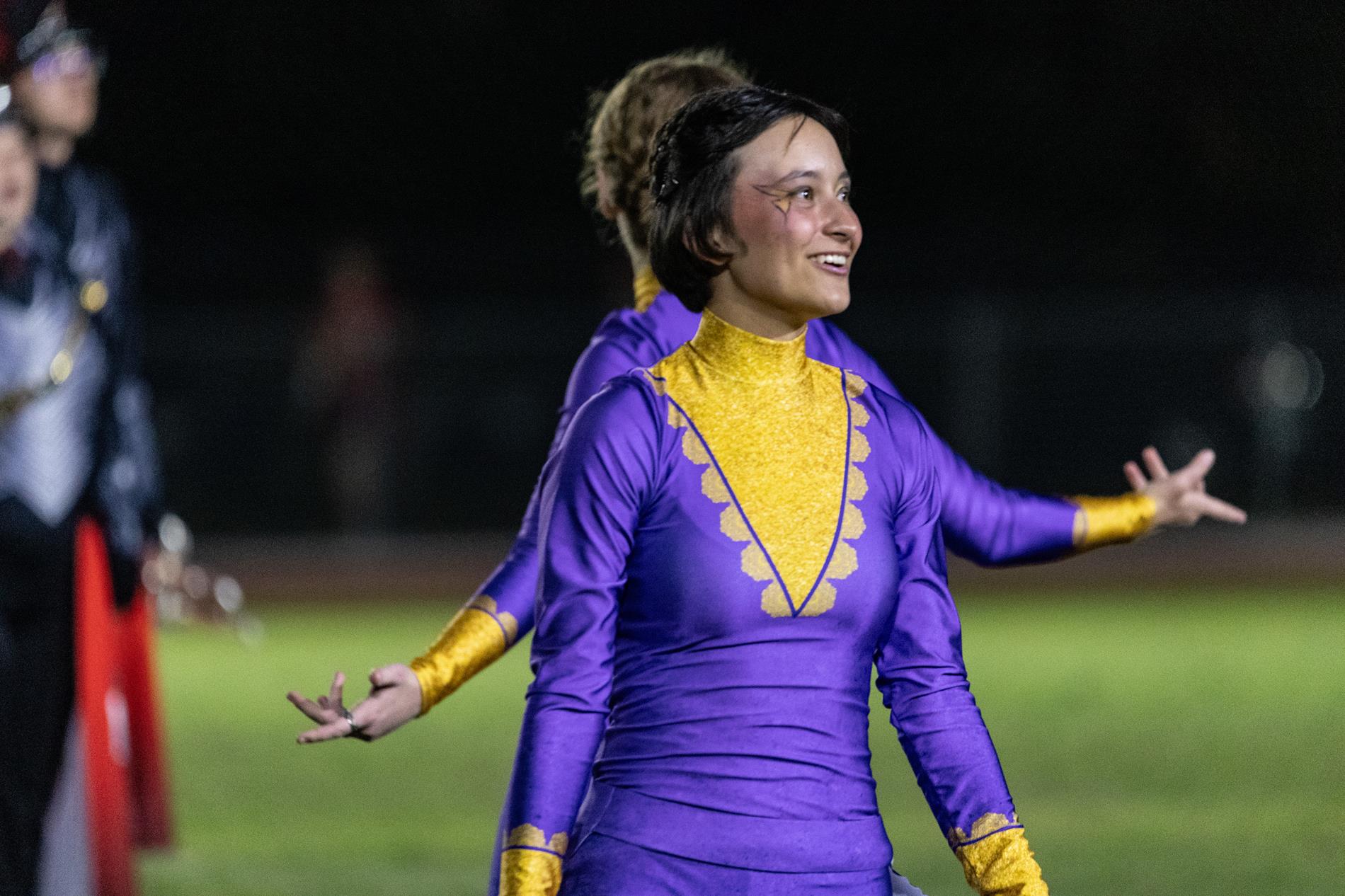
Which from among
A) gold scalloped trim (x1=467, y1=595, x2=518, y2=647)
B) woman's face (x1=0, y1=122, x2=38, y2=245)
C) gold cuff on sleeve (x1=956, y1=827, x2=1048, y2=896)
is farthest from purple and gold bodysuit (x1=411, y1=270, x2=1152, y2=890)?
woman's face (x1=0, y1=122, x2=38, y2=245)

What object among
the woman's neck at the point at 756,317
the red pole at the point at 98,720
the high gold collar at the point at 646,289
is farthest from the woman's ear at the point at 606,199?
the red pole at the point at 98,720

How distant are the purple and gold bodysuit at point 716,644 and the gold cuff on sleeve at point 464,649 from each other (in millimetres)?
362

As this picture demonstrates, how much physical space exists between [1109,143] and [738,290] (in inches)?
815

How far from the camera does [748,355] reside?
298 cm

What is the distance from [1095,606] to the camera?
15.0 metres

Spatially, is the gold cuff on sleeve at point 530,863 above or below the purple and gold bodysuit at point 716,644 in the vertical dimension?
below

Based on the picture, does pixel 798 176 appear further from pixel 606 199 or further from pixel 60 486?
pixel 60 486

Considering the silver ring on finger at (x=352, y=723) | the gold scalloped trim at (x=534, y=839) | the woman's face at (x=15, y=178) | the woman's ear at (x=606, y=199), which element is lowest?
the gold scalloped trim at (x=534, y=839)

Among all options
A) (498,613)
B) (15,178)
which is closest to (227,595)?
(15,178)

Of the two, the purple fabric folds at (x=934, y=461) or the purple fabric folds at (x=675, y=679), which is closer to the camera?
the purple fabric folds at (x=675, y=679)

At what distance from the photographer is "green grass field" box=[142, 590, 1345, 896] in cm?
684

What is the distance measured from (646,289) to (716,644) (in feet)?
3.94

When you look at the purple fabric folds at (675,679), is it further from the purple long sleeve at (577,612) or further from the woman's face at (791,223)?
the woman's face at (791,223)

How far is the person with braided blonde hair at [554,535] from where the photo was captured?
123 inches
